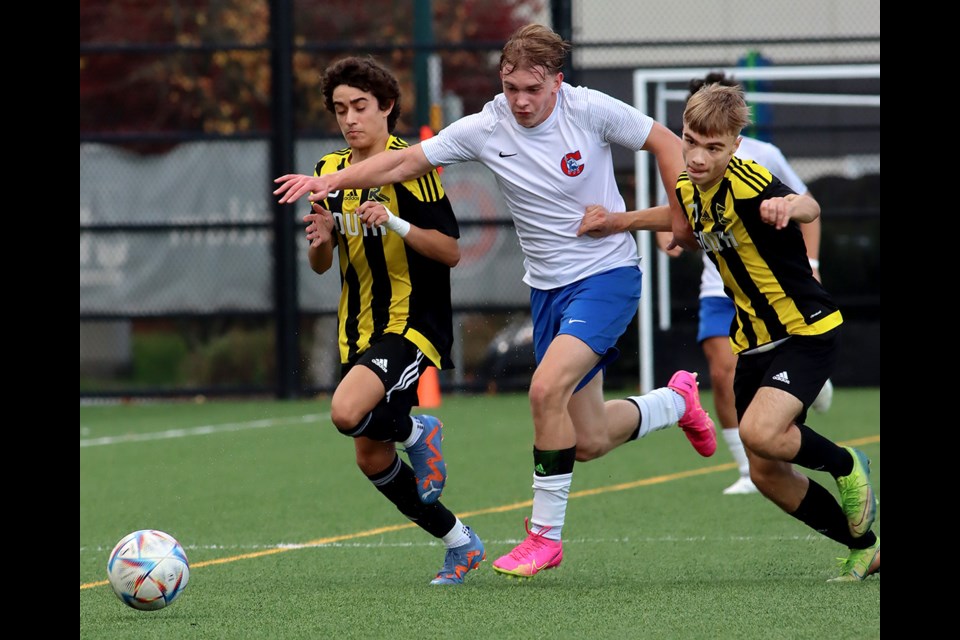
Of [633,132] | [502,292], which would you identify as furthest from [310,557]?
[502,292]

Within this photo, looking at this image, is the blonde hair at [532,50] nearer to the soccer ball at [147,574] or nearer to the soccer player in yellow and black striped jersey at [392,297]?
the soccer player in yellow and black striped jersey at [392,297]

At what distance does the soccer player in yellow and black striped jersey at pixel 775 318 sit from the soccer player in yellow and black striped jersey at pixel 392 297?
3.79 feet

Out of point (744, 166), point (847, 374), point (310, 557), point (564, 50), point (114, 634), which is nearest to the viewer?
point (114, 634)

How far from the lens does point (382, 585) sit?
5.95m

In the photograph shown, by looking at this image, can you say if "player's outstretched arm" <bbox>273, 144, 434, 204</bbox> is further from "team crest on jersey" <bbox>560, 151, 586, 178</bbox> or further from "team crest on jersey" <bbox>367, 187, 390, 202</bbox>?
"team crest on jersey" <bbox>560, 151, 586, 178</bbox>

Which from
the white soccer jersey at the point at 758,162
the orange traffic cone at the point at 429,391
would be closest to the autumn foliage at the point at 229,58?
the orange traffic cone at the point at 429,391

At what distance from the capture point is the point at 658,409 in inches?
274

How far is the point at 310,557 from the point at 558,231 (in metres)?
1.84

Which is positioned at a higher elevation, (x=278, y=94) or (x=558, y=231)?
(x=278, y=94)

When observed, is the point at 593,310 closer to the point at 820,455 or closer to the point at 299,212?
the point at 820,455

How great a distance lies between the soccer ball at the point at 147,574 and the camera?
5320 millimetres

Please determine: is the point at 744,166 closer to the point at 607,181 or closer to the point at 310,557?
the point at 607,181

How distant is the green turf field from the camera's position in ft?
16.7

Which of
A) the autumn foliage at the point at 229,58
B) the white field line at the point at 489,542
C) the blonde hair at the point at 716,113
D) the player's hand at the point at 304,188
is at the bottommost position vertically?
the white field line at the point at 489,542
